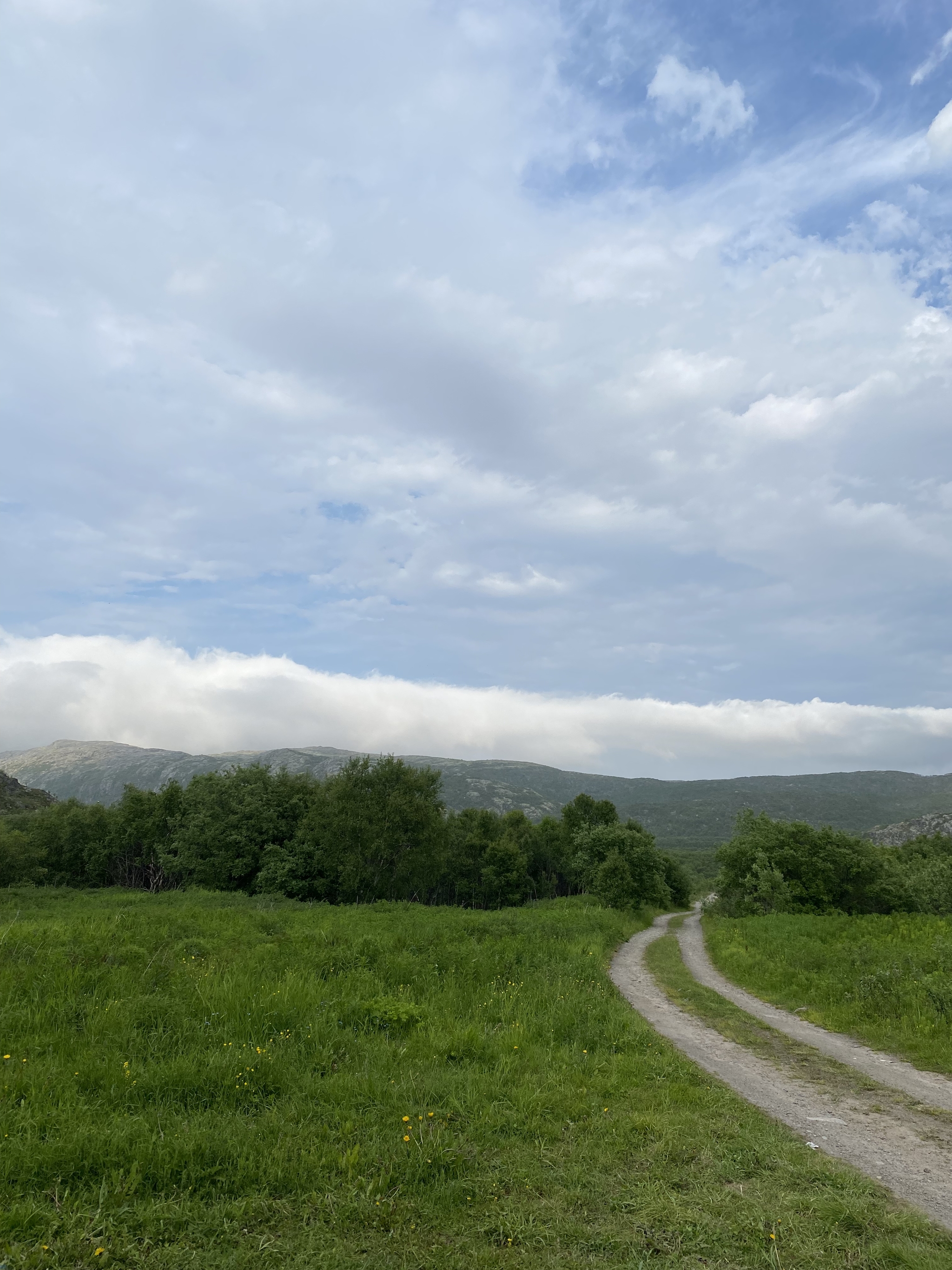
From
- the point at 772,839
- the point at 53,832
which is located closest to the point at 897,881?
the point at 772,839

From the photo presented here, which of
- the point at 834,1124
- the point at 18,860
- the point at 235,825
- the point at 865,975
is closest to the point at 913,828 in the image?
the point at 235,825

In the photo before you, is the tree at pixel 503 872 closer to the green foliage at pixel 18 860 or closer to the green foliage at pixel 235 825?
the green foliage at pixel 235 825

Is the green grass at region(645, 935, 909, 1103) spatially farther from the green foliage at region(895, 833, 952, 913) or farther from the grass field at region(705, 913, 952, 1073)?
the green foliage at region(895, 833, 952, 913)

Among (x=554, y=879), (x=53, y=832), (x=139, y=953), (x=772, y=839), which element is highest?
(x=139, y=953)

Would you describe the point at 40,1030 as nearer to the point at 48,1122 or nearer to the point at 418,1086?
the point at 48,1122

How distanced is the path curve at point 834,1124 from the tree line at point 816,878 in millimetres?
35534

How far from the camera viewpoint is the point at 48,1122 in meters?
7.46

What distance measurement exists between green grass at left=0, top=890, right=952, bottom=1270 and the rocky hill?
182 metres

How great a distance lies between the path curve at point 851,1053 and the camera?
36.4 ft

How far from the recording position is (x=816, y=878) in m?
47.5

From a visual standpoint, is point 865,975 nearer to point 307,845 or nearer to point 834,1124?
point 834,1124

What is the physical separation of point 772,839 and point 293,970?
46238mm

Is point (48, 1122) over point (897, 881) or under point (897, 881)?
over

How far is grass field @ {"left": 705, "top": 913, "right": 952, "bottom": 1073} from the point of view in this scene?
1452cm
